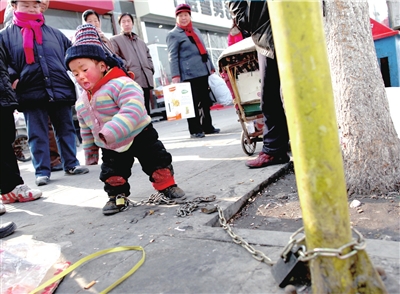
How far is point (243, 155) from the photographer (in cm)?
403

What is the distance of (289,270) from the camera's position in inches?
51.7

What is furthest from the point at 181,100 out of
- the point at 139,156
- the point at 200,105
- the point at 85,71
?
the point at 85,71

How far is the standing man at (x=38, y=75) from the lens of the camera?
392cm

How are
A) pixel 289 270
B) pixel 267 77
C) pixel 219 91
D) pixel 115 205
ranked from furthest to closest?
1. pixel 219 91
2. pixel 267 77
3. pixel 115 205
4. pixel 289 270

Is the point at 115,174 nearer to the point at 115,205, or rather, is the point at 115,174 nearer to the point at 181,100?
the point at 115,205

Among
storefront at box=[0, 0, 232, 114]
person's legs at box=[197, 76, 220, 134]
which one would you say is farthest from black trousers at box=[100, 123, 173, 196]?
storefront at box=[0, 0, 232, 114]

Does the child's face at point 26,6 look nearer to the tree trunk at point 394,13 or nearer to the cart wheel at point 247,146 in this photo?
the cart wheel at point 247,146

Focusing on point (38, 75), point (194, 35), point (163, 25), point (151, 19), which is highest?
point (151, 19)

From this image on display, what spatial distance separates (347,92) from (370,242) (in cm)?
103

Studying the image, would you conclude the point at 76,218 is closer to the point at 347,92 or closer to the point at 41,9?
the point at 347,92

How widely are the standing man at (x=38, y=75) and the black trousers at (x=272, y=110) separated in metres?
2.39

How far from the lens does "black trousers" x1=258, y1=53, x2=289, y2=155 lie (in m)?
3.05

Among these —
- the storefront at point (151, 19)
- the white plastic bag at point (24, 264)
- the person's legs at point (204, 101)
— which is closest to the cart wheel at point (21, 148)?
the person's legs at point (204, 101)

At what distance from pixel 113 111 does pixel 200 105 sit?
3.68 m
